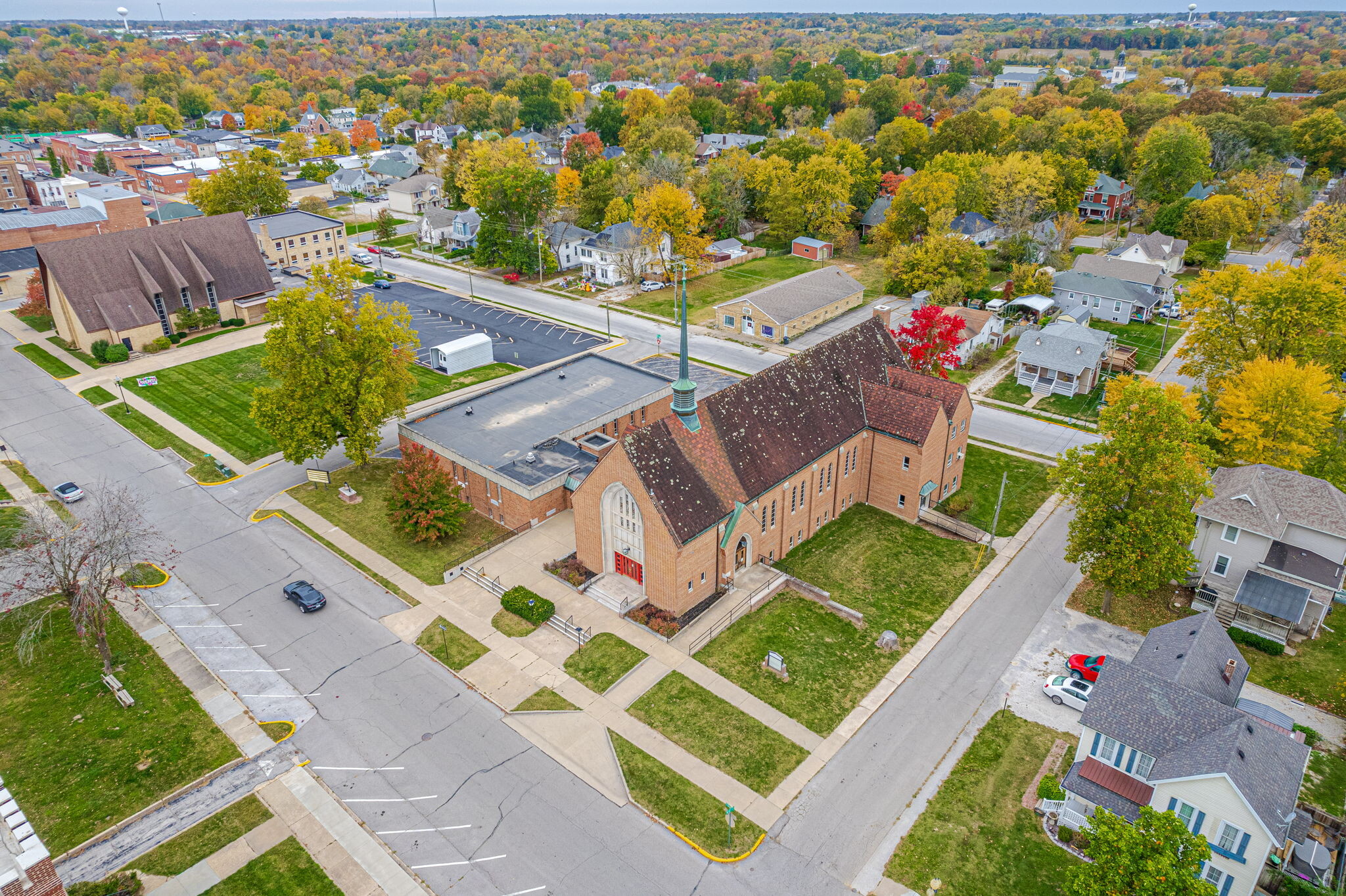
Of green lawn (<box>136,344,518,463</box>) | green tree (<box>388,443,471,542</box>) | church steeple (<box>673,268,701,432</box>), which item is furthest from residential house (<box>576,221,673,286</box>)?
church steeple (<box>673,268,701,432</box>)

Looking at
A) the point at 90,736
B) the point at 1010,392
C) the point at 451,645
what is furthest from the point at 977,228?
the point at 90,736

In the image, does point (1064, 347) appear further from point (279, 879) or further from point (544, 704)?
point (279, 879)

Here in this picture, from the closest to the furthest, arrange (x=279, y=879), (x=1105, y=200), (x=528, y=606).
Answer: (x=279, y=879), (x=528, y=606), (x=1105, y=200)

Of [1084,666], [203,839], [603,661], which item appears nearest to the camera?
[203,839]

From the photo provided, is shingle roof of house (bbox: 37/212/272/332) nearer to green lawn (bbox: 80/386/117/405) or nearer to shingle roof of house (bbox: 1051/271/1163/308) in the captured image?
green lawn (bbox: 80/386/117/405)

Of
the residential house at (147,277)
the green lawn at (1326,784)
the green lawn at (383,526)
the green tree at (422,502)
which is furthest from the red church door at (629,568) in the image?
the residential house at (147,277)

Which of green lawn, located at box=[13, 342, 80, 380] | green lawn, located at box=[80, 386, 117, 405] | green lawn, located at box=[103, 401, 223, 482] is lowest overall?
green lawn, located at box=[103, 401, 223, 482]

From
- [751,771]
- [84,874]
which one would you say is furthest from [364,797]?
[751,771]
